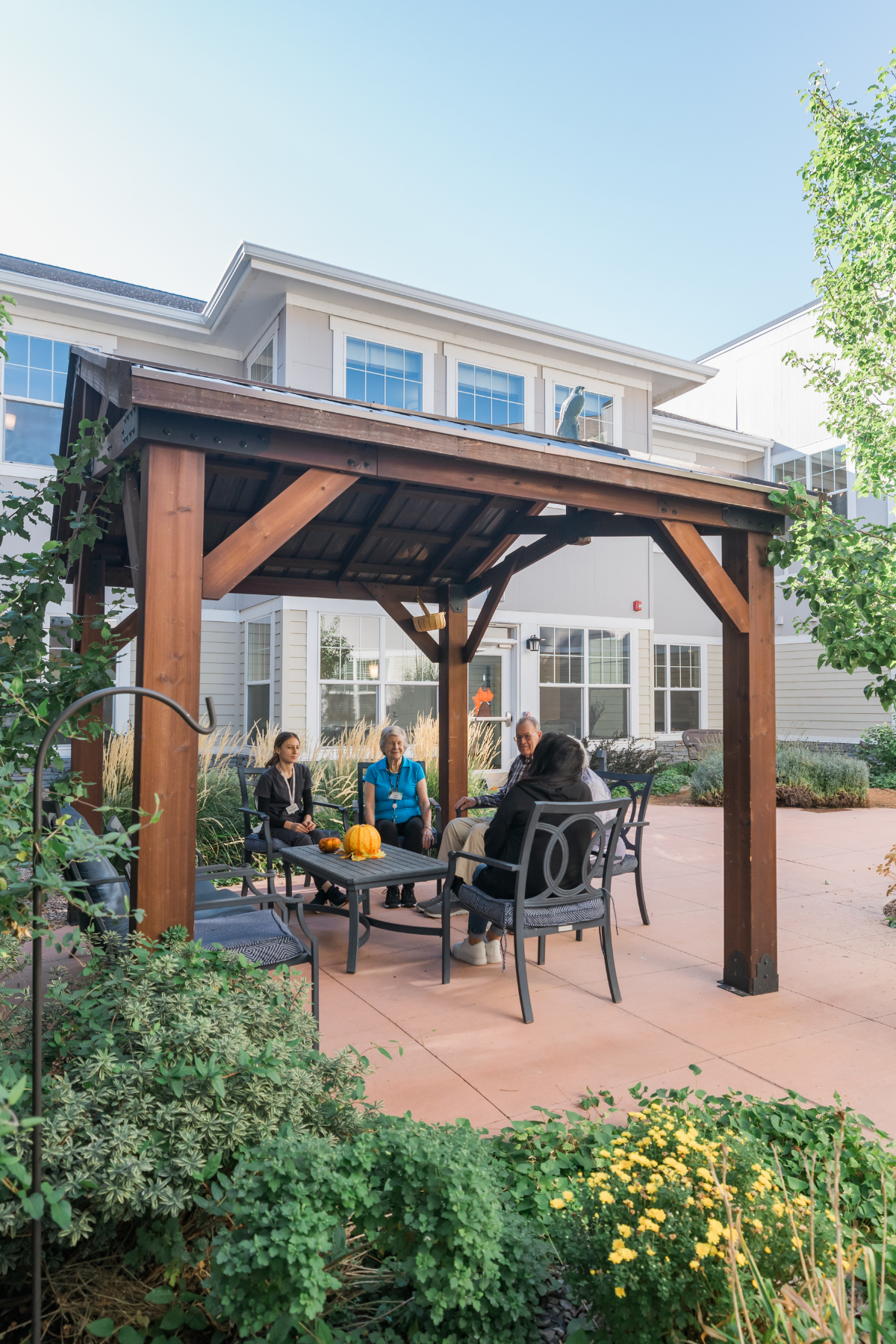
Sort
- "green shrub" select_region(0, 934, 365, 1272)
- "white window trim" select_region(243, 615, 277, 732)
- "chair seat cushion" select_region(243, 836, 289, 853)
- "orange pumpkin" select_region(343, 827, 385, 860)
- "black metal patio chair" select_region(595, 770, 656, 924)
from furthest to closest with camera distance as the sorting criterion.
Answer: "white window trim" select_region(243, 615, 277, 732)
"chair seat cushion" select_region(243, 836, 289, 853)
"black metal patio chair" select_region(595, 770, 656, 924)
"orange pumpkin" select_region(343, 827, 385, 860)
"green shrub" select_region(0, 934, 365, 1272)

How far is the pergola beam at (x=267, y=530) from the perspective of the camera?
9.53 feet

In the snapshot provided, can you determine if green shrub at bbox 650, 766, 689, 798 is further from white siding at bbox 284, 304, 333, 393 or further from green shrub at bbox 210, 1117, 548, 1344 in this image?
green shrub at bbox 210, 1117, 548, 1344

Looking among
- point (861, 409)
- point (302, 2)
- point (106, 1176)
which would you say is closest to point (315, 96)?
point (302, 2)

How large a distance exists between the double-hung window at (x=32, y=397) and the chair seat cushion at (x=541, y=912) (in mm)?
7884

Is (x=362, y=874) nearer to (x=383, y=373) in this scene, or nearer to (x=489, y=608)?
(x=489, y=608)

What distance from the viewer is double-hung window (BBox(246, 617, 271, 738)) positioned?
33.3 feet

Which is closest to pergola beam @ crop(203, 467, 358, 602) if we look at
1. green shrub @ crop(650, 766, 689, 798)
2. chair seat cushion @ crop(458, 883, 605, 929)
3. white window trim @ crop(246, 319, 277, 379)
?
chair seat cushion @ crop(458, 883, 605, 929)

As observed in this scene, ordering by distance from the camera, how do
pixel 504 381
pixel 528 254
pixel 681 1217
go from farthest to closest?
pixel 528 254 → pixel 504 381 → pixel 681 1217

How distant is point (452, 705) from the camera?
6.20 metres

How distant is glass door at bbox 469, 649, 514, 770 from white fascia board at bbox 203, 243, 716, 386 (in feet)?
14.4

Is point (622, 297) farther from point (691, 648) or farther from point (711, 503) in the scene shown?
point (711, 503)

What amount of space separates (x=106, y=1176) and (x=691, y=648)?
1431 cm

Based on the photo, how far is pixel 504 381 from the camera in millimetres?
11078

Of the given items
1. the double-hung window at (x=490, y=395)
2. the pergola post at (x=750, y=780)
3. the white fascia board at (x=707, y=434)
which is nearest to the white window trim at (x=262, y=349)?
the double-hung window at (x=490, y=395)
